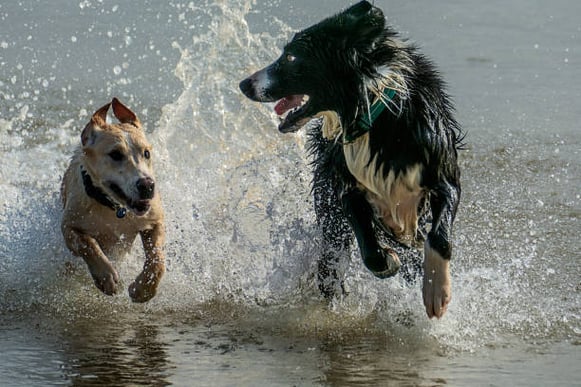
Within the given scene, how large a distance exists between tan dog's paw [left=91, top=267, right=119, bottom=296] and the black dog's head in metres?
1.14

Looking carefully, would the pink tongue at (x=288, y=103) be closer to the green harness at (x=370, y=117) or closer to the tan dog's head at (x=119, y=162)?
the green harness at (x=370, y=117)

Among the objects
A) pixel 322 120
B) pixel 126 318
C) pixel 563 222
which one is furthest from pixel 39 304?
pixel 563 222

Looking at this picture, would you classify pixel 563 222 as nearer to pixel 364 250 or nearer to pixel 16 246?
pixel 364 250

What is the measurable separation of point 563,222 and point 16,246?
140 inches

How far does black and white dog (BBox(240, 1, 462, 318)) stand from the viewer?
15.8 ft

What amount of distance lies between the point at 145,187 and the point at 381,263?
4.19 feet

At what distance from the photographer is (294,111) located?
505 cm

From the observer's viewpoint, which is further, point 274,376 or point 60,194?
A: point 60,194

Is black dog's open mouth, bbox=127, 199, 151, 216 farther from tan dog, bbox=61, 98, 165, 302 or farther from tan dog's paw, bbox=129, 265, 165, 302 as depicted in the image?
tan dog's paw, bbox=129, 265, 165, 302

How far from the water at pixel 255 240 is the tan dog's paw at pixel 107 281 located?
0.18 meters

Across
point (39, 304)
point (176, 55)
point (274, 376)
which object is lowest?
point (274, 376)

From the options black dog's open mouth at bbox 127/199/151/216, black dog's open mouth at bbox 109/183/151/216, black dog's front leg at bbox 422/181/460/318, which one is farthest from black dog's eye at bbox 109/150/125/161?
black dog's front leg at bbox 422/181/460/318

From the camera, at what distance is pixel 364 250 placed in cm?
505

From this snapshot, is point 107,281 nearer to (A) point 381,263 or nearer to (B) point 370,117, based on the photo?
(A) point 381,263
